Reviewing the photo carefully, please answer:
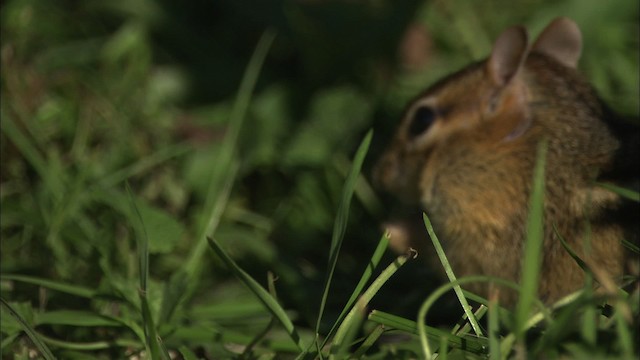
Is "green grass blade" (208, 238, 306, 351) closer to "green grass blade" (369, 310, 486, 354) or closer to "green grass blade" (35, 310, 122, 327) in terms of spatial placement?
"green grass blade" (369, 310, 486, 354)

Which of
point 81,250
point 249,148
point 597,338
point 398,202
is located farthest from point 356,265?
point 597,338

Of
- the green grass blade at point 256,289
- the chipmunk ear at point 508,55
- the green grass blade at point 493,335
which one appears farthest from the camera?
the chipmunk ear at point 508,55

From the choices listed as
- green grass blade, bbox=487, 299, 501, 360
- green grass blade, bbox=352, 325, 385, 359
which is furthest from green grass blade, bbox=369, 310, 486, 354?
green grass blade, bbox=487, 299, 501, 360

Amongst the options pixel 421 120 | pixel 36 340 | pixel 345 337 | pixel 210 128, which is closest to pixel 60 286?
pixel 36 340

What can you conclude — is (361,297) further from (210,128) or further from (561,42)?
(210,128)

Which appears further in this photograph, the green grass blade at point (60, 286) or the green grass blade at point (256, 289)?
the green grass blade at point (60, 286)

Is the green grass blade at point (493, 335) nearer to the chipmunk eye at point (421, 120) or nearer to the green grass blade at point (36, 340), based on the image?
the green grass blade at point (36, 340)

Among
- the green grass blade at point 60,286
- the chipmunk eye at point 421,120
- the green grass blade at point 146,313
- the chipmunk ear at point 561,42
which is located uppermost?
the chipmunk ear at point 561,42

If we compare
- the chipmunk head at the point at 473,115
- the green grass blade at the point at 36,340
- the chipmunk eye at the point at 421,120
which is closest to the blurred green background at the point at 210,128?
the green grass blade at the point at 36,340
